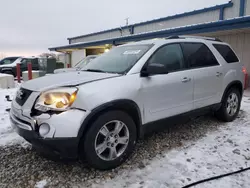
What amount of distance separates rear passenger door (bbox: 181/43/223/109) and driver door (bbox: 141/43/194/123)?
0.15m

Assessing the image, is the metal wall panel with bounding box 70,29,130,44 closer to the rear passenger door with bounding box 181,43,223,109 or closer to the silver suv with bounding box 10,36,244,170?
the rear passenger door with bounding box 181,43,223,109

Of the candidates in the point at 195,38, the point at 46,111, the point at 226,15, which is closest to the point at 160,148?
the point at 46,111

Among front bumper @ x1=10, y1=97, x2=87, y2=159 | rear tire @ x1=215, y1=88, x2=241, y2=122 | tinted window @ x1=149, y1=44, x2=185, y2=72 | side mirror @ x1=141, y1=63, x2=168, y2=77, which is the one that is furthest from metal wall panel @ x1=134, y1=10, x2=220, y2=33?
front bumper @ x1=10, y1=97, x2=87, y2=159

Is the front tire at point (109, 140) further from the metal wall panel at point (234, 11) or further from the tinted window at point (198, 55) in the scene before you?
the metal wall panel at point (234, 11)

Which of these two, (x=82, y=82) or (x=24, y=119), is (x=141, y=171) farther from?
(x=24, y=119)

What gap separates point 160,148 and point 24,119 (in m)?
2.05

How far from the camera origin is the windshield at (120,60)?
3.15m

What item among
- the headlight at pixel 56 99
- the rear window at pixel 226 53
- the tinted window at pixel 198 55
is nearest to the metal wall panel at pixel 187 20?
the rear window at pixel 226 53

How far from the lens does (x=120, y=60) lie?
3455mm

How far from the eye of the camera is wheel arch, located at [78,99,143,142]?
2.45 metres

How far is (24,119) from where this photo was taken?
2.56 meters

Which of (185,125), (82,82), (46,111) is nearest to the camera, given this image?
(46,111)

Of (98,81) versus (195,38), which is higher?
(195,38)

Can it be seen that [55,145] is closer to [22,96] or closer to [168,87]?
[22,96]
